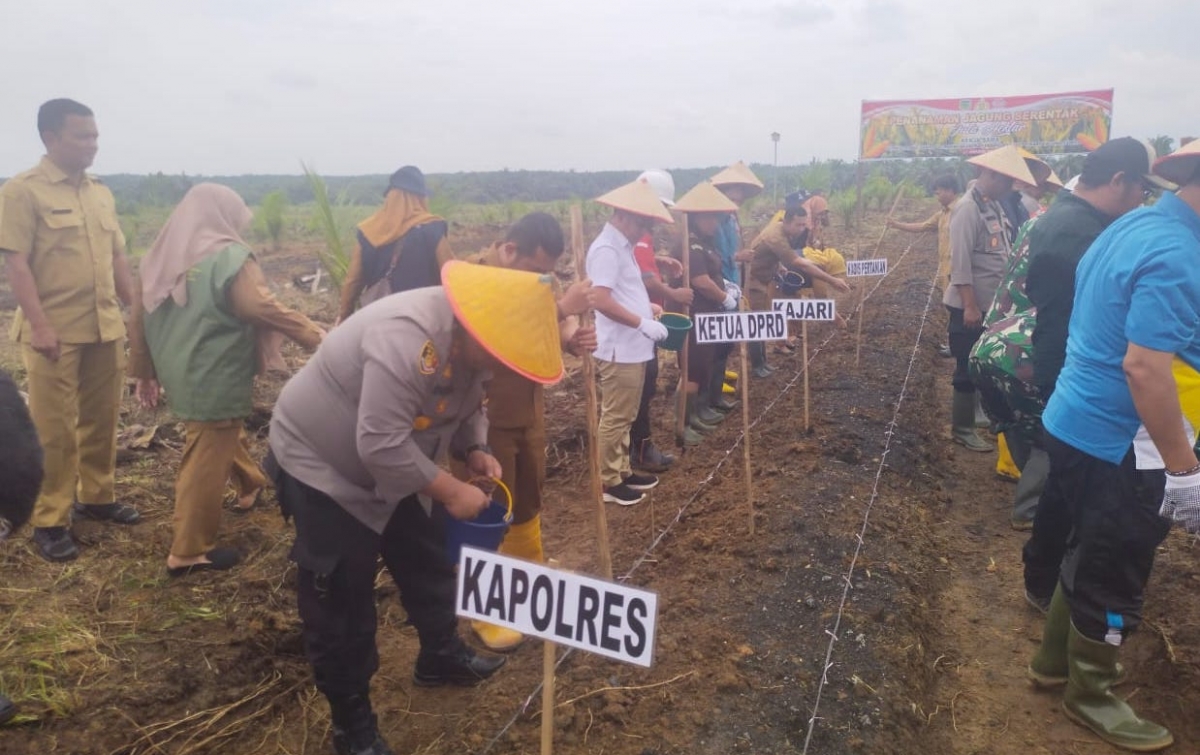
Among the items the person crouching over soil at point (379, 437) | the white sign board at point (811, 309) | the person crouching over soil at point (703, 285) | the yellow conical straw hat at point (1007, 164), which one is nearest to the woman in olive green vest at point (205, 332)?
the person crouching over soil at point (379, 437)

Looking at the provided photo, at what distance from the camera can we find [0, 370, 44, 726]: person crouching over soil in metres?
1.77

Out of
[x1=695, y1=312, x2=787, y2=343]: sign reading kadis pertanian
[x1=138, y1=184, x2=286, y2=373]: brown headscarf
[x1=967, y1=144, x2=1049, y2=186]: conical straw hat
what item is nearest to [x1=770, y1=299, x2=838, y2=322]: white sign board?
[x1=695, y1=312, x2=787, y2=343]: sign reading kadis pertanian

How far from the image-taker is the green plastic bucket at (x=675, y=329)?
4.76 m

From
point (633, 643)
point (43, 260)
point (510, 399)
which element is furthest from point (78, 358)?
point (633, 643)

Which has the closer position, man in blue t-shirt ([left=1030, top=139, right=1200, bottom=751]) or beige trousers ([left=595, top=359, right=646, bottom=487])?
man in blue t-shirt ([left=1030, top=139, right=1200, bottom=751])

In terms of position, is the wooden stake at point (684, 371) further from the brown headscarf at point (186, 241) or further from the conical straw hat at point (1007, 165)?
the brown headscarf at point (186, 241)

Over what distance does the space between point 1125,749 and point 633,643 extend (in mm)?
2028

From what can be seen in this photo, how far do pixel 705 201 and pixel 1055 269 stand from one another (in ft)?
8.32

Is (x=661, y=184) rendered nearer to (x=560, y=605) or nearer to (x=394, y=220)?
(x=394, y=220)

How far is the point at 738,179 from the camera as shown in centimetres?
638

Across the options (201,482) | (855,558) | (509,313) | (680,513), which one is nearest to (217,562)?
(201,482)

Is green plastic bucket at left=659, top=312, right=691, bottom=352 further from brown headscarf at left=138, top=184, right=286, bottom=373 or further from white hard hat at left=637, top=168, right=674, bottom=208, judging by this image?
brown headscarf at left=138, top=184, right=286, bottom=373

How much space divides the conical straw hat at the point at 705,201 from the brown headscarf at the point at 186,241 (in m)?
2.98

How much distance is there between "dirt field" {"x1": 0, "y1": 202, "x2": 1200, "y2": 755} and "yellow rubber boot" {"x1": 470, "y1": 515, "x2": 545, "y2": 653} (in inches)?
2.9
